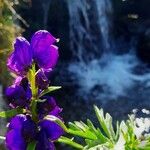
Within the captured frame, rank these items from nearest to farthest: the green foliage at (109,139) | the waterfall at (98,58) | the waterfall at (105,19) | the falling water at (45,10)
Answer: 1. the green foliage at (109,139)
2. the waterfall at (98,58)
3. the falling water at (45,10)
4. the waterfall at (105,19)

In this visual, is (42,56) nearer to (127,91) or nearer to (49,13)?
(127,91)

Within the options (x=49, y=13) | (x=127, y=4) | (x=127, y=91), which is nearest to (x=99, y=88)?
(x=127, y=91)

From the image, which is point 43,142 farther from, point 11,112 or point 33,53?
point 33,53

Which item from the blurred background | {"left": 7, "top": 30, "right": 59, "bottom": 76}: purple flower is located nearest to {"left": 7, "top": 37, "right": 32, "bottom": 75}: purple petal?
{"left": 7, "top": 30, "right": 59, "bottom": 76}: purple flower

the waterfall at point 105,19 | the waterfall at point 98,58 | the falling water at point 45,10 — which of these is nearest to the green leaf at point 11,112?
the waterfall at point 98,58

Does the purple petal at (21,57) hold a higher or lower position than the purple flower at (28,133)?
higher

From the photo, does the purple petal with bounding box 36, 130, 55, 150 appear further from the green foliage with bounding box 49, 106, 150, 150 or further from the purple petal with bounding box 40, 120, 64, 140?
the green foliage with bounding box 49, 106, 150, 150

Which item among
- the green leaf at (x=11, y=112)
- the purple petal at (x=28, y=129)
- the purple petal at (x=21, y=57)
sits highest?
the purple petal at (x=21, y=57)

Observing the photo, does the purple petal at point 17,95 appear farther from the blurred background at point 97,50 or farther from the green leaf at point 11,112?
the blurred background at point 97,50
